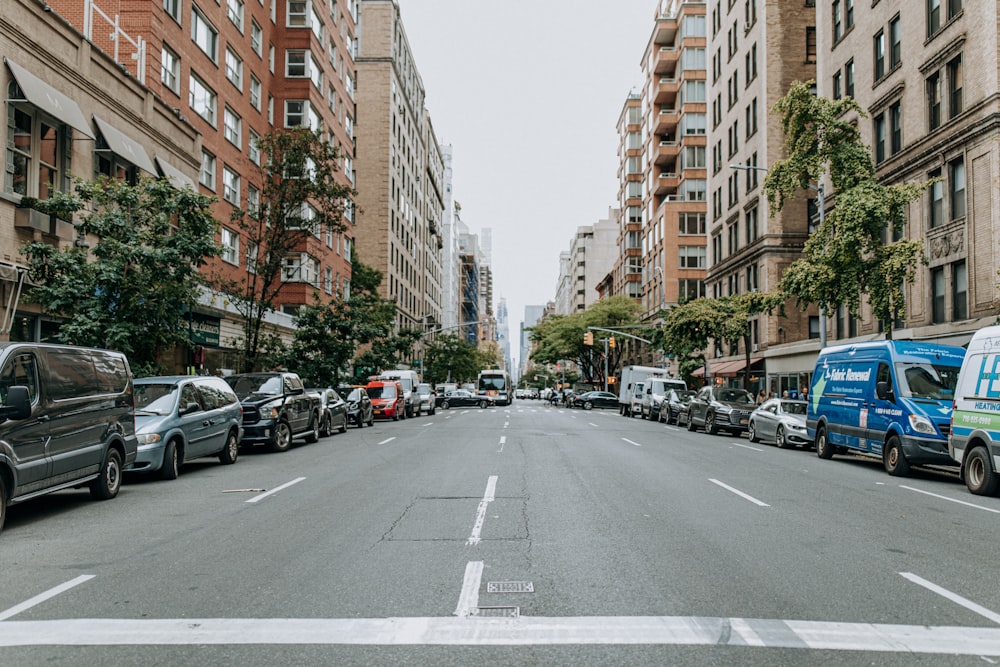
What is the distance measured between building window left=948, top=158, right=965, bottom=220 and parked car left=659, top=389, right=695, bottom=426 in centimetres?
1231

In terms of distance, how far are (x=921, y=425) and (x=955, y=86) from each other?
16.9m

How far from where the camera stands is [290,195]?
91.0ft

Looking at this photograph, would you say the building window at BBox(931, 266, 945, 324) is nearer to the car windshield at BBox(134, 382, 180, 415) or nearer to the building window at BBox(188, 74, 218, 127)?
the car windshield at BBox(134, 382, 180, 415)

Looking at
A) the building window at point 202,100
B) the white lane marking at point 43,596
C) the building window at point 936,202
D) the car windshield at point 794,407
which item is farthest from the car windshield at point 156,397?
the building window at point 936,202

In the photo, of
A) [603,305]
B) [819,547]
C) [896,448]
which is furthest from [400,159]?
[819,547]

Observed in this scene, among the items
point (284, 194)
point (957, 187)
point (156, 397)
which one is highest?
point (957, 187)

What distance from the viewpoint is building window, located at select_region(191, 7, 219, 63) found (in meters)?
30.2

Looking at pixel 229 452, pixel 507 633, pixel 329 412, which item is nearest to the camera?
pixel 507 633

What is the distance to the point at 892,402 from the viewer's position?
1614 centimetres

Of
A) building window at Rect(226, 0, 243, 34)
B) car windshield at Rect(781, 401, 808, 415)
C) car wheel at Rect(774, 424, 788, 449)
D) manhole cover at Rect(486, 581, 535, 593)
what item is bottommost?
car wheel at Rect(774, 424, 788, 449)

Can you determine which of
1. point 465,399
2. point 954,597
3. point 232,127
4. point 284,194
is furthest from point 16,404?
point 465,399

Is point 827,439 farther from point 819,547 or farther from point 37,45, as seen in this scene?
point 37,45

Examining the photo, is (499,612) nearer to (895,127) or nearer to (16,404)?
(16,404)

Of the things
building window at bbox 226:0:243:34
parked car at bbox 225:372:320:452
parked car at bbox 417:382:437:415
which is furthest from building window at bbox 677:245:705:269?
parked car at bbox 225:372:320:452
